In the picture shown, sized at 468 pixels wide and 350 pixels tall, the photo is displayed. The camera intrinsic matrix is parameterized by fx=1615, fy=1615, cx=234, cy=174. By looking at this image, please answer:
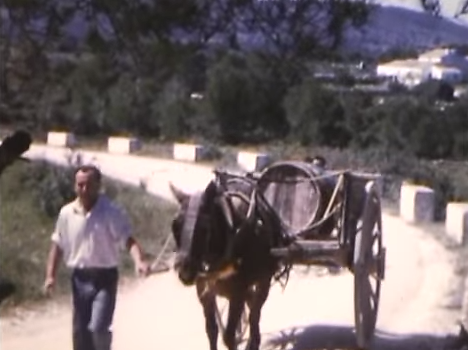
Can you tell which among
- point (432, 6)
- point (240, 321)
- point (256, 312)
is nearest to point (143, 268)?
point (256, 312)

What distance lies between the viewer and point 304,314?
10.8m

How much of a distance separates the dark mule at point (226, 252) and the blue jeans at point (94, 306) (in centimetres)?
56

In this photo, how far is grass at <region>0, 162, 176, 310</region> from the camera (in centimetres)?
1405

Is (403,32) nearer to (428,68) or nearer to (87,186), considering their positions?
(428,68)

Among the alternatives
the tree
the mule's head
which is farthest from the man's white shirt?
the tree

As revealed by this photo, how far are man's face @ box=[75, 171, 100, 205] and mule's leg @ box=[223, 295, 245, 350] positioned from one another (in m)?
1.66

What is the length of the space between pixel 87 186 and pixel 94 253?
0.30 meters

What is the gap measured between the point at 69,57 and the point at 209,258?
21.9 feet

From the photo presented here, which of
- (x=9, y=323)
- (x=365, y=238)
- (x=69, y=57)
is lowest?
(x=9, y=323)

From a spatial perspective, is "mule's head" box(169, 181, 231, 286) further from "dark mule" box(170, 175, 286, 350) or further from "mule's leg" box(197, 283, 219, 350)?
"mule's leg" box(197, 283, 219, 350)

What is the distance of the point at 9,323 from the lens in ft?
39.2

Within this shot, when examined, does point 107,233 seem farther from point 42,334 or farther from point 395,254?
point 395,254

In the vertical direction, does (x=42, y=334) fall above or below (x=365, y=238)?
below

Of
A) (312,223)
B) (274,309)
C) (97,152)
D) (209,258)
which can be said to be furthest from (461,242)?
(97,152)
